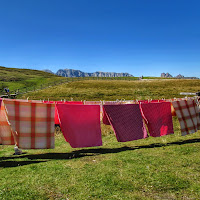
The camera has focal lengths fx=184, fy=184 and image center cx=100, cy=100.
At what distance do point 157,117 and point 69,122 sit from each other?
4217 mm

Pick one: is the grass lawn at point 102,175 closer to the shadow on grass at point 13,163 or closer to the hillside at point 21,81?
the shadow on grass at point 13,163

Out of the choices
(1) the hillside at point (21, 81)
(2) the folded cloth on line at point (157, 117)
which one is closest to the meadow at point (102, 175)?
(2) the folded cloth on line at point (157, 117)

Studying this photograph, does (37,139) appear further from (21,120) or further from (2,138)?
(2,138)

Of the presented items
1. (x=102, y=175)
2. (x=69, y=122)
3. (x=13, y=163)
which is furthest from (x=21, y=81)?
(x=102, y=175)

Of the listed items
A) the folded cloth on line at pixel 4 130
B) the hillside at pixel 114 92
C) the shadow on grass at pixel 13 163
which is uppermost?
the hillside at pixel 114 92

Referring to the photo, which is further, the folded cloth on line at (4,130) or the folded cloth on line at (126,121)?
the folded cloth on line at (126,121)

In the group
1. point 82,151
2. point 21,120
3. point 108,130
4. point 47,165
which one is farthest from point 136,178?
point 108,130

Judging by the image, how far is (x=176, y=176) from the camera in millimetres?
5328

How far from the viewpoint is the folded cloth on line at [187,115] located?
9273 millimetres

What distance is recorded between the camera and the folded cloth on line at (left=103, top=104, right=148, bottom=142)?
7876mm

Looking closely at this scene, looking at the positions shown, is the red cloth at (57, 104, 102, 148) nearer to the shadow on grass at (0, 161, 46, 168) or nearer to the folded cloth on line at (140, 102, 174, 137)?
the shadow on grass at (0, 161, 46, 168)

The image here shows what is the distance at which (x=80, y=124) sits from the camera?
7438mm

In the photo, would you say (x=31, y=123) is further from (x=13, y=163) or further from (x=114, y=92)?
(x=114, y=92)

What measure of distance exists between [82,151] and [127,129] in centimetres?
240
